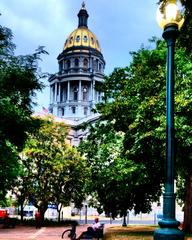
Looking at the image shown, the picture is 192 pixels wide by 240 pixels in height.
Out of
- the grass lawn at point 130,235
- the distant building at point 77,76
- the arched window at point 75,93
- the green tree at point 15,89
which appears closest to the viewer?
the green tree at point 15,89

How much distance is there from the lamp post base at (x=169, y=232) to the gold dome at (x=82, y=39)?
129 metres

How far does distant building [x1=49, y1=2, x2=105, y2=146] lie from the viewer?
5108 inches

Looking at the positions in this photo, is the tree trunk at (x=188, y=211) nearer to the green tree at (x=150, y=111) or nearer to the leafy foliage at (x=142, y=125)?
the green tree at (x=150, y=111)

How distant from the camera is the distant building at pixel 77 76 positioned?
129750mm

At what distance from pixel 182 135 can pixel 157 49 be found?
8.78 metres

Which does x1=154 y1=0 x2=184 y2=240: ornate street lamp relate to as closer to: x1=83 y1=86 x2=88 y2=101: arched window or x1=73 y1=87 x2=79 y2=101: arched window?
x1=73 y1=87 x2=79 y2=101: arched window

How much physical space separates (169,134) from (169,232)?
1.61m

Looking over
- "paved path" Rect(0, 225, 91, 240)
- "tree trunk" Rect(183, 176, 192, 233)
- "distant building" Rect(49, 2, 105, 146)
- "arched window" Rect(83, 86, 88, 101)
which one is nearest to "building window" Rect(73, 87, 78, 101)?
"distant building" Rect(49, 2, 105, 146)

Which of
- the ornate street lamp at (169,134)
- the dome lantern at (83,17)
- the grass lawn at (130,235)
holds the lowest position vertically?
the grass lawn at (130,235)

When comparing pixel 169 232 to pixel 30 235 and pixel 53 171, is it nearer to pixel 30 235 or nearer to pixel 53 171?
pixel 30 235

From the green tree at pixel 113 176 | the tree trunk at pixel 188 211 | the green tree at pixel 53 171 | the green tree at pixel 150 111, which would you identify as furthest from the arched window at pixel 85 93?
the tree trunk at pixel 188 211

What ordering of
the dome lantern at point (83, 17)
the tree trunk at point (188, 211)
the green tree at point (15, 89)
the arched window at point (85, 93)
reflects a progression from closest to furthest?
A: the green tree at point (15, 89), the tree trunk at point (188, 211), the arched window at point (85, 93), the dome lantern at point (83, 17)

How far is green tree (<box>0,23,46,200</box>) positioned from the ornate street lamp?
5.22 meters

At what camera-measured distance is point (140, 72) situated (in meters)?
26.0
